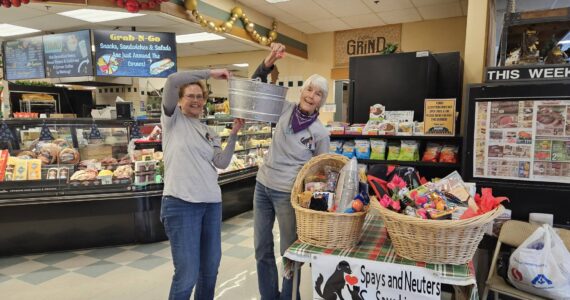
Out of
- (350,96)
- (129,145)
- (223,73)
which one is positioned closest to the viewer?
(223,73)

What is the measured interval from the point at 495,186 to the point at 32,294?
366 cm

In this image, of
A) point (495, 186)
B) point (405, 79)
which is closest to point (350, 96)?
point (405, 79)

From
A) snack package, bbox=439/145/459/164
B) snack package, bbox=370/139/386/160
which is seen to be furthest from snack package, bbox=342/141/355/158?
snack package, bbox=439/145/459/164

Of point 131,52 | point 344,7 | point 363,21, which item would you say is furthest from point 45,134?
point 363,21

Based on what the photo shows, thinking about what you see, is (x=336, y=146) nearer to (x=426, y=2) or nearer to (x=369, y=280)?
(x=369, y=280)

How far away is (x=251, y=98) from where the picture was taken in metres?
1.72

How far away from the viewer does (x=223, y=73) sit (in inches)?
73.2

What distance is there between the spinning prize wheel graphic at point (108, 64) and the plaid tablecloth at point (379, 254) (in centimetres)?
533

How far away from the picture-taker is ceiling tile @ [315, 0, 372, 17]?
20.7ft

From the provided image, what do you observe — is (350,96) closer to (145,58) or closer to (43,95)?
(145,58)

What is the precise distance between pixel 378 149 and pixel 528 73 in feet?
4.13

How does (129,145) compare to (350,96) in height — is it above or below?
below

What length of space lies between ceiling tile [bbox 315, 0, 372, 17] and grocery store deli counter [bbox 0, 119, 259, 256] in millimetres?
4062

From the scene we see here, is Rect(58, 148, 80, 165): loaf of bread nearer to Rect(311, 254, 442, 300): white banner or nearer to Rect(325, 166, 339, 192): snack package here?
Rect(325, 166, 339, 192): snack package
